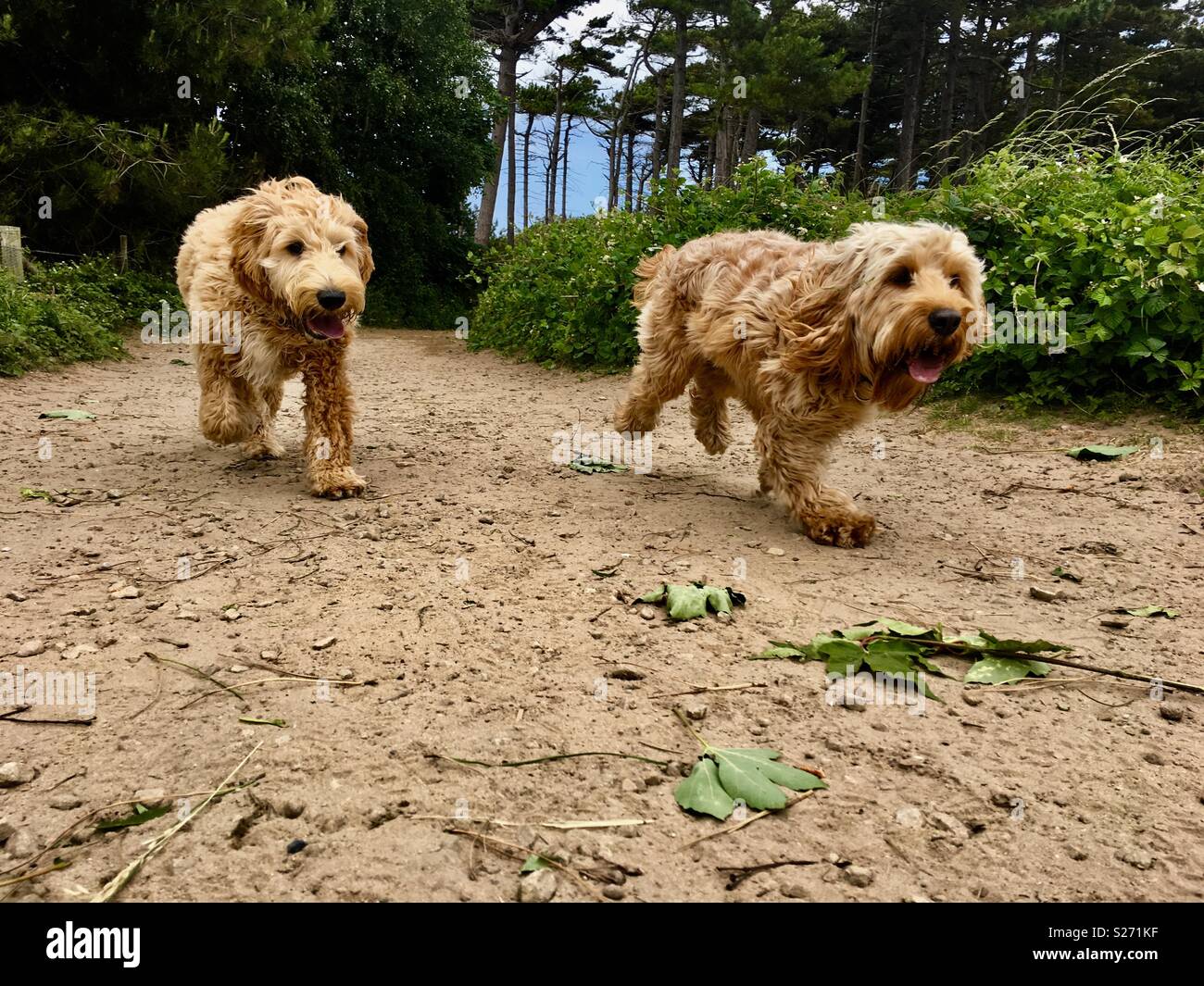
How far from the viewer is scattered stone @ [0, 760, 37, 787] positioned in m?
2.16

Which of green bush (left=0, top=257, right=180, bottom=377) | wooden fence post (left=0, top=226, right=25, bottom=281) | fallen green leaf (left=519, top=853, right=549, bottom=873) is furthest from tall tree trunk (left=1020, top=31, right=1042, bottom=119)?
fallen green leaf (left=519, top=853, right=549, bottom=873)

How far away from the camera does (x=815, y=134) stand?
35.2m

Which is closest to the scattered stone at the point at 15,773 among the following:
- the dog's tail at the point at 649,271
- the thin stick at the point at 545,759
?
the thin stick at the point at 545,759

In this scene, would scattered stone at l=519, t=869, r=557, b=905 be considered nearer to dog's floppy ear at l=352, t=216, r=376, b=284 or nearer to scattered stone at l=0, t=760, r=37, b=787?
scattered stone at l=0, t=760, r=37, b=787

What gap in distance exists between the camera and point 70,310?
35.3 ft

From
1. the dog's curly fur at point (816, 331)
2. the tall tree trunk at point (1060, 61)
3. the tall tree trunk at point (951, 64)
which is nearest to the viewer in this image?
the dog's curly fur at point (816, 331)

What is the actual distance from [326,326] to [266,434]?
4.74ft

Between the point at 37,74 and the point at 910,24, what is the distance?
2960 cm

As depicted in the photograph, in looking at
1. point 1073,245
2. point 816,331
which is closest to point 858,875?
point 816,331

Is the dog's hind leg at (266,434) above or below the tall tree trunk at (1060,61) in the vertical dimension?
below

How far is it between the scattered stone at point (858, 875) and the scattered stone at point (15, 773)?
2122mm

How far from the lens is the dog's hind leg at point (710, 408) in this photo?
585 centimetres

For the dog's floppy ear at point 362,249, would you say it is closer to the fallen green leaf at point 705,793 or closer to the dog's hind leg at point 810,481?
the dog's hind leg at point 810,481

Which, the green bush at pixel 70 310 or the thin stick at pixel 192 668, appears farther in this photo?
the green bush at pixel 70 310
